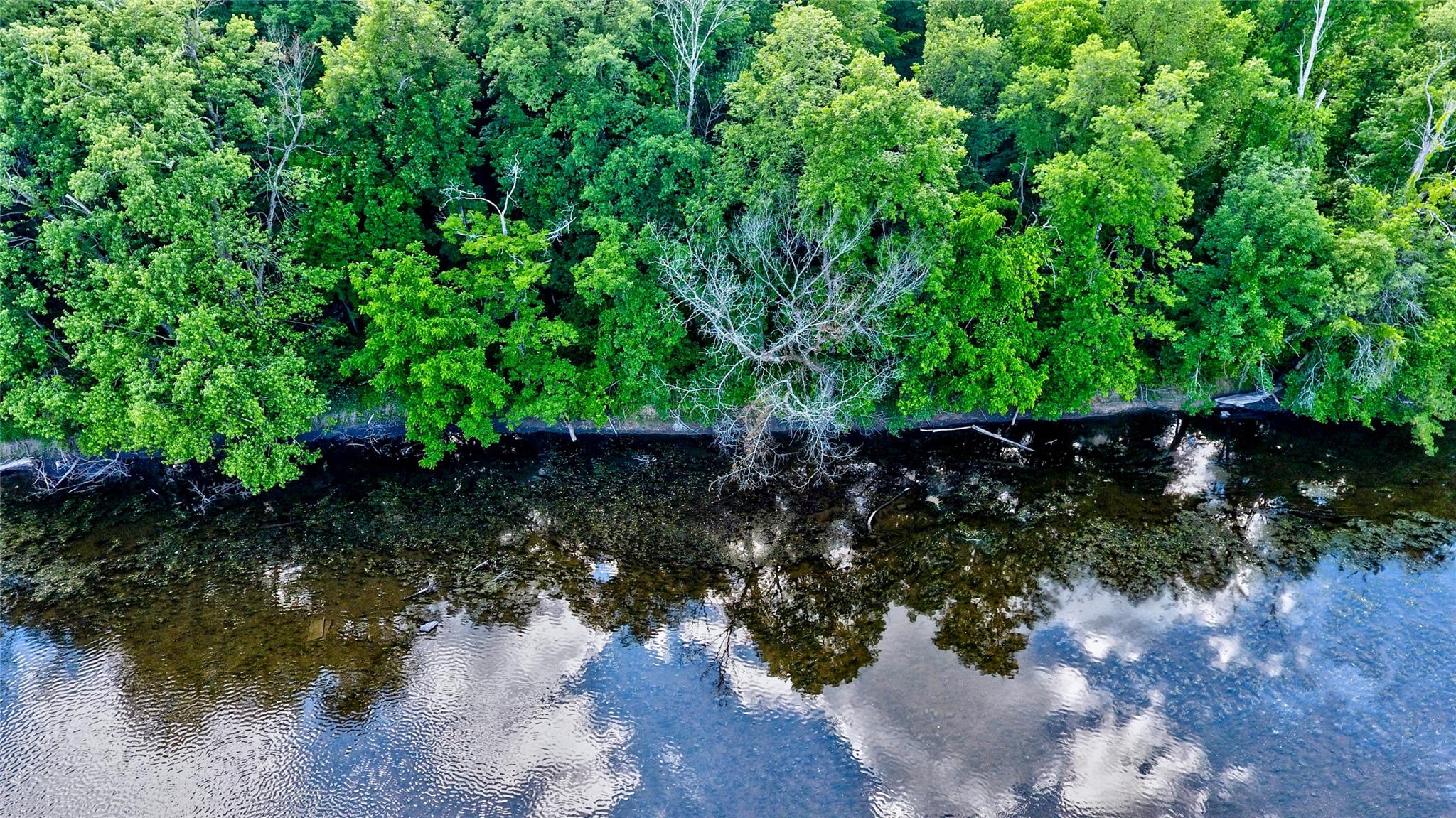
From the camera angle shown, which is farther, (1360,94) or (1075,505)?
(1360,94)

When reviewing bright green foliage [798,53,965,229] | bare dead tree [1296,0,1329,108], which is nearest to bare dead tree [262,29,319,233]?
bright green foliage [798,53,965,229]

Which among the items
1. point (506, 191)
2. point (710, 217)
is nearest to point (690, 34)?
point (710, 217)

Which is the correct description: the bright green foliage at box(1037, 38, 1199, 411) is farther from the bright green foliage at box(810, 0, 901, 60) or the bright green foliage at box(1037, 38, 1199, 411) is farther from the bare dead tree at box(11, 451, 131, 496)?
the bare dead tree at box(11, 451, 131, 496)

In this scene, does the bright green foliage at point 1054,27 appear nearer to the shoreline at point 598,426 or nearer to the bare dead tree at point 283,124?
the shoreline at point 598,426

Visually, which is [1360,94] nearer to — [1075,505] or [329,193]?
[1075,505]

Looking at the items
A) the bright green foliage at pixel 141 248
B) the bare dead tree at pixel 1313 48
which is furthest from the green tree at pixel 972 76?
the bright green foliage at pixel 141 248

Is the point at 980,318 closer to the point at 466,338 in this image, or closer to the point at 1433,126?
the point at 1433,126

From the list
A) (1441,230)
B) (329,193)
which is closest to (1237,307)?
(1441,230)
